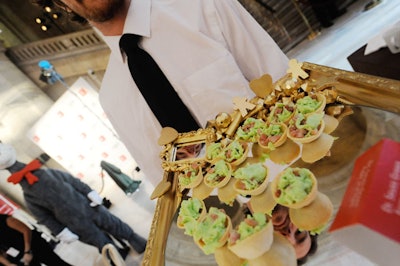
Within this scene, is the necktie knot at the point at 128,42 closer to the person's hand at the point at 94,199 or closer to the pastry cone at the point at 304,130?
the pastry cone at the point at 304,130

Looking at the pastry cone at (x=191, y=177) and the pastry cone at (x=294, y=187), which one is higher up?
the pastry cone at (x=191, y=177)

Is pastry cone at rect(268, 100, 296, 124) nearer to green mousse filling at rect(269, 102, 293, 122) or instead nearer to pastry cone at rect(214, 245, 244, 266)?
green mousse filling at rect(269, 102, 293, 122)

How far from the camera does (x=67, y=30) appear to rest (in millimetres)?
8867

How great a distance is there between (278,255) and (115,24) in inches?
47.1

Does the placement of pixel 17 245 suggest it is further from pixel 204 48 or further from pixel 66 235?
pixel 204 48

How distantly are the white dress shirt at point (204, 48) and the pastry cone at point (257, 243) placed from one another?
0.80 m

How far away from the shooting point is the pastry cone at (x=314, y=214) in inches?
26.9

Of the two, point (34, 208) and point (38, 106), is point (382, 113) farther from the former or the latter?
point (38, 106)

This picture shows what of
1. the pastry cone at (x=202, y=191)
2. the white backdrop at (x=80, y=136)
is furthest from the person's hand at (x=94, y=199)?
the pastry cone at (x=202, y=191)

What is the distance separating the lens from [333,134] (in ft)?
2.82

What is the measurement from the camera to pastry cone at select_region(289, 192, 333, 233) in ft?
2.24

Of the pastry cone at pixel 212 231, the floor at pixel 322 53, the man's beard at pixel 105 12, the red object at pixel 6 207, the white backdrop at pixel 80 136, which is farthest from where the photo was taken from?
the white backdrop at pixel 80 136

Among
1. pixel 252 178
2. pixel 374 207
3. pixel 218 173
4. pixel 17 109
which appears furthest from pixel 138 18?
pixel 17 109

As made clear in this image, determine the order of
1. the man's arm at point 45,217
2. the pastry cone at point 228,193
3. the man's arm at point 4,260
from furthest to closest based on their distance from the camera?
1. the man's arm at point 45,217
2. the man's arm at point 4,260
3. the pastry cone at point 228,193
